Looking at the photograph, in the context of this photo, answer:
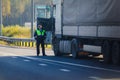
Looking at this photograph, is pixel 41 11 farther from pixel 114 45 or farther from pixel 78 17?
pixel 114 45

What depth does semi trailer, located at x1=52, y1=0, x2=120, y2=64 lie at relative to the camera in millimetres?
21188

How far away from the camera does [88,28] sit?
78.4 ft

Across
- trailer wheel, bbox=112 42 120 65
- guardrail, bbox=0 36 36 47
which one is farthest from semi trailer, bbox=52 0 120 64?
guardrail, bbox=0 36 36 47

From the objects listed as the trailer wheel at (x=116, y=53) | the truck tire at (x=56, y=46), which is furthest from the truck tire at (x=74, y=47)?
the trailer wheel at (x=116, y=53)

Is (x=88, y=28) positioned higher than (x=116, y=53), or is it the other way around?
(x=88, y=28)

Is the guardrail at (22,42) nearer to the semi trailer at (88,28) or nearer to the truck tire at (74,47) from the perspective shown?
the semi trailer at (88,28)

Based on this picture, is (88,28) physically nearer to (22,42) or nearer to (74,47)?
(74,47)

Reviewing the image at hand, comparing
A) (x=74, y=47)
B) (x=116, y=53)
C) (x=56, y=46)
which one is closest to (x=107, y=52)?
(x=116, y=53)

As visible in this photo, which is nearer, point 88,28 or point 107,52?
point 107,52

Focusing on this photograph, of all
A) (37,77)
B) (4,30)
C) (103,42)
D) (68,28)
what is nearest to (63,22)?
(68,28)

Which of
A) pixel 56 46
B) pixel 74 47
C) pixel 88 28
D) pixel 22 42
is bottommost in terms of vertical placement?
pixel 22 42

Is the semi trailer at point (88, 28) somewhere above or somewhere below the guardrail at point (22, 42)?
above

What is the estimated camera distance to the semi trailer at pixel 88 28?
21.2 metres

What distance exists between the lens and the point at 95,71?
18.2m
